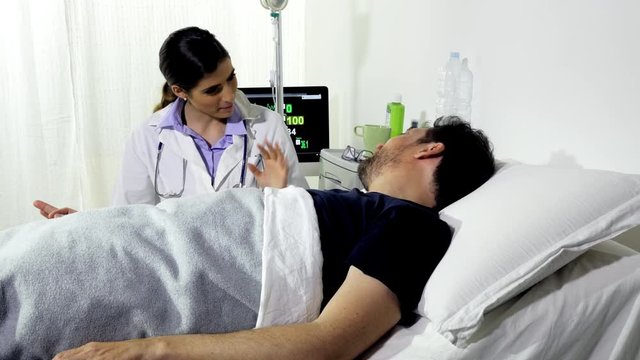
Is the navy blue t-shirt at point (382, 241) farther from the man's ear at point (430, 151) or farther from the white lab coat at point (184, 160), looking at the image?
the white lab coat at point (184, 160)

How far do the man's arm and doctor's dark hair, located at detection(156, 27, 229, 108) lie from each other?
98 cm

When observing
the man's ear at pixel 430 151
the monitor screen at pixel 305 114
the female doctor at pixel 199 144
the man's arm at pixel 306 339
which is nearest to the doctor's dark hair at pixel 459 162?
the man's ear at pixel 430 151

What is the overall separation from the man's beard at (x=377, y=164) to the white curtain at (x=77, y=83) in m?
1.79

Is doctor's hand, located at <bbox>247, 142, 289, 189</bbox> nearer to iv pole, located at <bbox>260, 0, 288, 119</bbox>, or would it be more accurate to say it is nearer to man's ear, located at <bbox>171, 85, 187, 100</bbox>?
man's ear, located at <bbox>171, 85, 187, 100</bbox>

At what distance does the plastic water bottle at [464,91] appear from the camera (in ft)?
5.82

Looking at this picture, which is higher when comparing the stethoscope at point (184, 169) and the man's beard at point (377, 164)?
the man's beard at point (377, 164)

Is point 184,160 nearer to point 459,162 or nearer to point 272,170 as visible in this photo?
point 272,170

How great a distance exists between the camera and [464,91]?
5.89ft

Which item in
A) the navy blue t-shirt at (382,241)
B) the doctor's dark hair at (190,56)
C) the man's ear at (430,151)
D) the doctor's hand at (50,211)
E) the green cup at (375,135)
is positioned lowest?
the doctor's hand at (50,211)

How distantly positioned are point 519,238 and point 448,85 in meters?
1.02

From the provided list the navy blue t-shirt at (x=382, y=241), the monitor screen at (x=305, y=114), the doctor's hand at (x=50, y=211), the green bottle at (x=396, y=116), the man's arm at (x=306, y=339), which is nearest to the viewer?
the man's arm at (x=306, y=339)

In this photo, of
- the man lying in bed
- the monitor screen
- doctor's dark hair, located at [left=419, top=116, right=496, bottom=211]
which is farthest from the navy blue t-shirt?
the monitor screen

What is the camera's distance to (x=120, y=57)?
2.63m

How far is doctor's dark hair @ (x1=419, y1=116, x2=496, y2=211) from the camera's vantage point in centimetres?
→ 119
